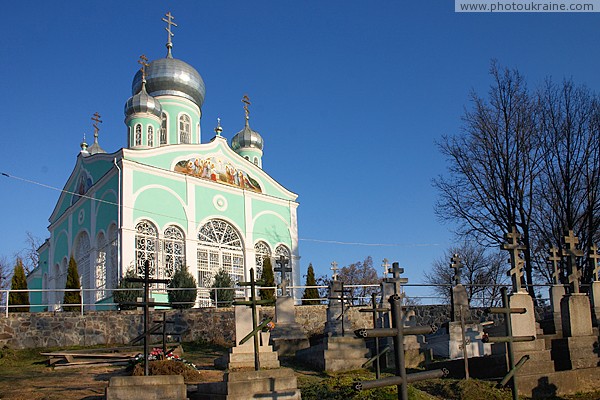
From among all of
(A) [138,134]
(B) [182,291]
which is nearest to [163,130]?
(A) [138,134]

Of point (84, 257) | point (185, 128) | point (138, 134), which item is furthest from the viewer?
point (185, 128)

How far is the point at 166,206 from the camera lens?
28.1 metres

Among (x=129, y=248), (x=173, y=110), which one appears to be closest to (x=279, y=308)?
(x=129, y=248)

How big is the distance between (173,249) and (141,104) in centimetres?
754

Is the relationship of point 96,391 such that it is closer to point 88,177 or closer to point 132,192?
point 132,192

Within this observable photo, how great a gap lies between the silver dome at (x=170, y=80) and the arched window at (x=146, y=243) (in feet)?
32.5

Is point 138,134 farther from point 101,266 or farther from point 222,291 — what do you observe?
point 222,291

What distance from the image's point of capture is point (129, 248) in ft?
85.9

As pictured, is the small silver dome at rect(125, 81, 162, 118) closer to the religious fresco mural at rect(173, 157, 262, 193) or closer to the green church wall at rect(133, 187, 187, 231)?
the religious fresco mural at rect(173, 157, 262, 193)

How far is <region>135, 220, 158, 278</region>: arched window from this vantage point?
26672 mm

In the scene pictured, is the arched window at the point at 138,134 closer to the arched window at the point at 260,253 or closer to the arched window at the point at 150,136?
the arched window at the point at 150,136

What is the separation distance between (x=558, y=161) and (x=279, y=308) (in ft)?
36.0

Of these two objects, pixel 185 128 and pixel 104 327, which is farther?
pixel 185 128

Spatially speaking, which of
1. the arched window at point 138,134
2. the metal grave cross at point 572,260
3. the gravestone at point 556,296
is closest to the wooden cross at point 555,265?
the gravestone at point 556,296
